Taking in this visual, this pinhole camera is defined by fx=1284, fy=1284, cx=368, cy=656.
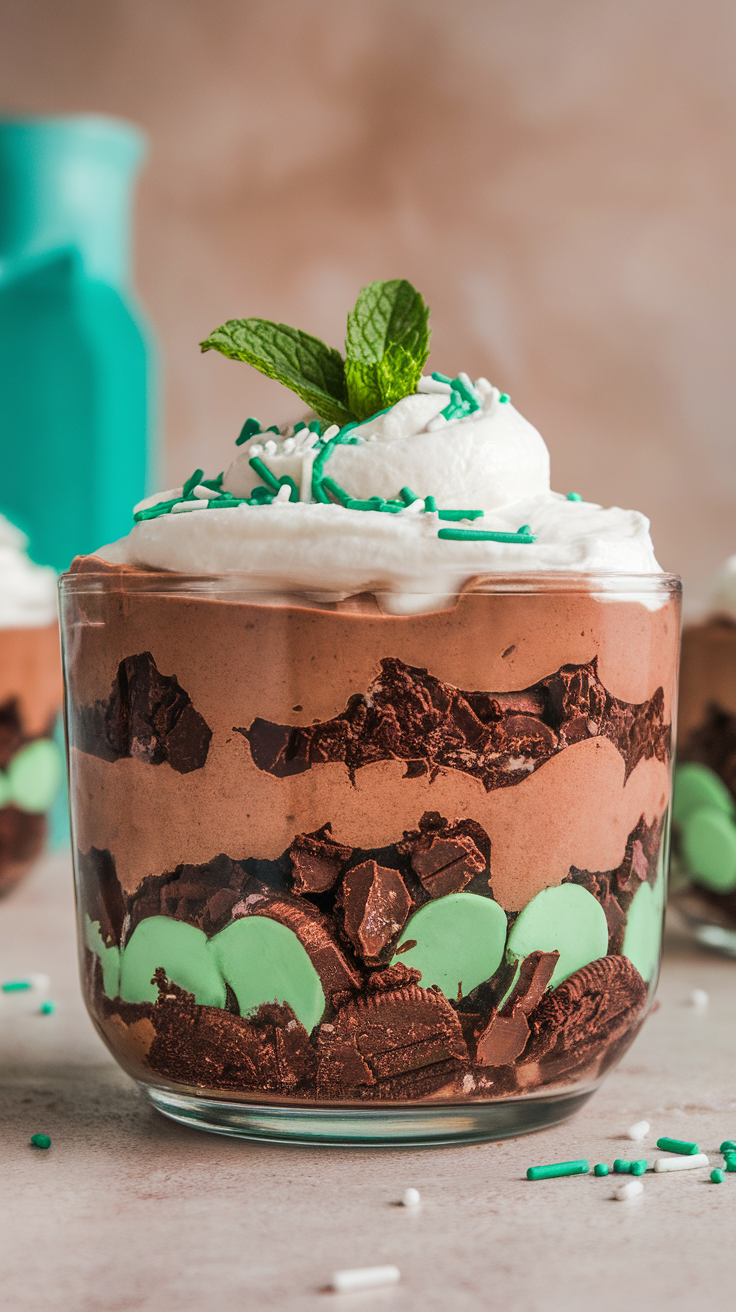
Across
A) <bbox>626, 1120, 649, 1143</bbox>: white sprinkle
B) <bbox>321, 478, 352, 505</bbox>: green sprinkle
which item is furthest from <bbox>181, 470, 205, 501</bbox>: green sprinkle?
<bbox>626, 1120, 649, 1143</bbox>: white sprinkle

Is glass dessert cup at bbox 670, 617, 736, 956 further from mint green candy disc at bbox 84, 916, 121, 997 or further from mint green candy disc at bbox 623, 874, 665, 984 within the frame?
mint green candy disc at bbox 84, 916, 121, 997

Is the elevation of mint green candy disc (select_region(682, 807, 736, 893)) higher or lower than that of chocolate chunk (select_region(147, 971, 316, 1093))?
lower

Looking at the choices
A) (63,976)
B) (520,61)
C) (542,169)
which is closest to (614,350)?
(542,169)

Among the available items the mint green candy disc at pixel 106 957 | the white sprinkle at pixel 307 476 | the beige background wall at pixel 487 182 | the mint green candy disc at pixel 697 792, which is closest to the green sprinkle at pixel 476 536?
the white sprinkle at pixel 307 476

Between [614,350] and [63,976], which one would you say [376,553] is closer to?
[63,976]

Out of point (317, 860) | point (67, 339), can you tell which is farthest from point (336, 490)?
point (67, 339)

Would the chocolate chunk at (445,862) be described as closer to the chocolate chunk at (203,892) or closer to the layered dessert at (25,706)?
the chocolate chunk at (203,892)
